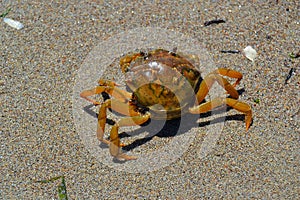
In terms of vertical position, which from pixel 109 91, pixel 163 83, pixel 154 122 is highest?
pixel 163 83

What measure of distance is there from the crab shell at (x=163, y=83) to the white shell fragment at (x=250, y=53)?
558 millimetres

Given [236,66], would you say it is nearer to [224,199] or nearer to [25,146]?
[224,199]

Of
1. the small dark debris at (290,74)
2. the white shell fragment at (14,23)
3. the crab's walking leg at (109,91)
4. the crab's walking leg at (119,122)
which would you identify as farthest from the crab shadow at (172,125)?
the white shell fragment at (14,23)

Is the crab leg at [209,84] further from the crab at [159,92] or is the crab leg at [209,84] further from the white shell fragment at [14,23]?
the white shell fragment at [14,23]

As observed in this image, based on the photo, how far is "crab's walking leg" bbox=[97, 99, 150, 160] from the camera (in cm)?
330

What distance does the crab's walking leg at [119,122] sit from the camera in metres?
3.30

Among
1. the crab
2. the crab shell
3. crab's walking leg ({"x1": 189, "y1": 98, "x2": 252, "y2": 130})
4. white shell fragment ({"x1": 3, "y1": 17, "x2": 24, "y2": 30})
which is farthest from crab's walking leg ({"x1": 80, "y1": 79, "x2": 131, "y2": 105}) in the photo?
white shell fragment ({"x1": 3, "y1": 17, "x2": 24, "y2": 30})

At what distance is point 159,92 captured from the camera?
10.7 ft

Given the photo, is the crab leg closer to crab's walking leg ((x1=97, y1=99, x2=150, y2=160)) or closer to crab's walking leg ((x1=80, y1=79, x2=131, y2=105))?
crab's walking leg ((x1=97, y1=99, x2=150, y2=160))

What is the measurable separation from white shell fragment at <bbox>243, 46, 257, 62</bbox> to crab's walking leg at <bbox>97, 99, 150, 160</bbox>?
1014mm

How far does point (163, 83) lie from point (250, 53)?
93 centimetres

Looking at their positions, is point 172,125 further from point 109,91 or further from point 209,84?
point 109,91

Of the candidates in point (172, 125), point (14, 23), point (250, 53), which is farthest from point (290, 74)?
point (14, 23)

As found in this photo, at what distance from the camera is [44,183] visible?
130 inches
